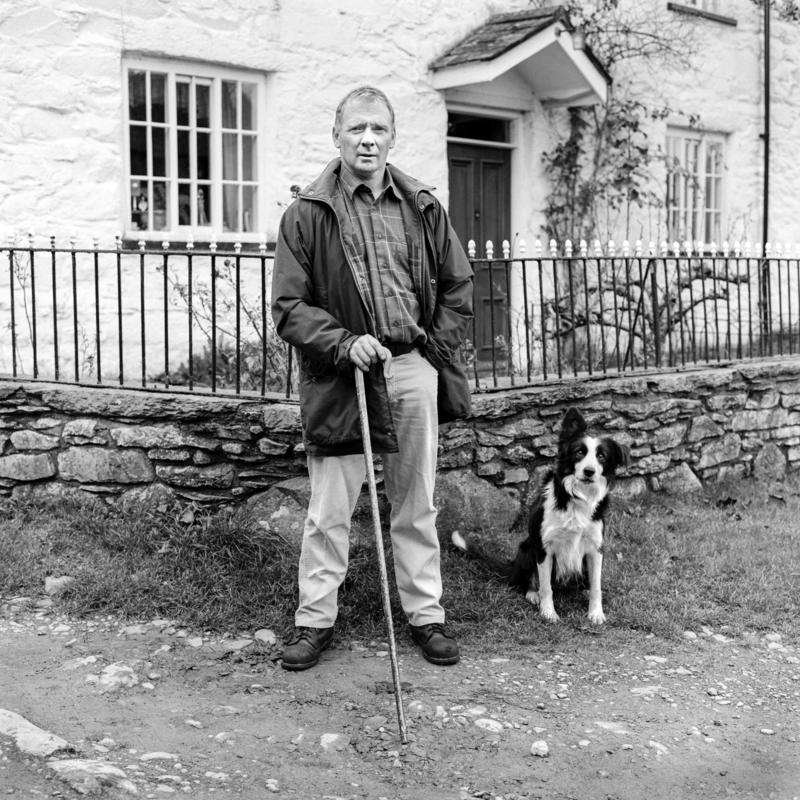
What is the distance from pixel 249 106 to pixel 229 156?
0.46m

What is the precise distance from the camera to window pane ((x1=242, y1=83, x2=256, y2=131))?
362 inches

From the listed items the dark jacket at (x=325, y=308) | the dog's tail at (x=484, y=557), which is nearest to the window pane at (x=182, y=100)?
the dog's tail at (x=484, y=557)

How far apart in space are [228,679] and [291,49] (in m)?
6.24

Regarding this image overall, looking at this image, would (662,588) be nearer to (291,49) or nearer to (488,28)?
(291,49)

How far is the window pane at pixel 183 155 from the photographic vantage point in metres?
8.99

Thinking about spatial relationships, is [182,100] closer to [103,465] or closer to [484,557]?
[103,465]

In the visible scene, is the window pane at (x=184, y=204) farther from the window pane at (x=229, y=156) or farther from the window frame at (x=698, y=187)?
the window frame at (x=698, y=187)

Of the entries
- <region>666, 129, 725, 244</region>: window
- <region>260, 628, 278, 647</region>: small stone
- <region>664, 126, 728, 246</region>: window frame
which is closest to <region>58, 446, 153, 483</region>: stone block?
<region>260, 628, 278, 647</region>: small stone

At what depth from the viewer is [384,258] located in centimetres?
434

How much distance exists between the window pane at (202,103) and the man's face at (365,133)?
5.06m

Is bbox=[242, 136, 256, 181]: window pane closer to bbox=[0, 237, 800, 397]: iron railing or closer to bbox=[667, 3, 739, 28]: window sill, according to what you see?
bbox=[0, 237, 800, 397]: iron railing

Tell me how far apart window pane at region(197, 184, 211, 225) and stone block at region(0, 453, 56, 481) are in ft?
11.6

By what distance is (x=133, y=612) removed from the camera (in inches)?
197

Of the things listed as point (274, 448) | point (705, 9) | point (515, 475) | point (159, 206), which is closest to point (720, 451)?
point (515, 475)
